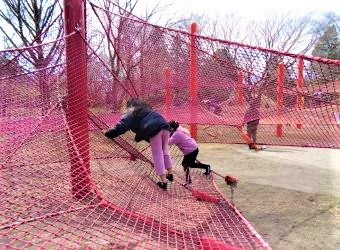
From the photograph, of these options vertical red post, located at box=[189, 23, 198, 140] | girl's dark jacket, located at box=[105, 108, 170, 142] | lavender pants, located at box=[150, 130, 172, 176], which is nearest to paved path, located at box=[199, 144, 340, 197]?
vertical red post, located at box=[189, 23, 198, 140]

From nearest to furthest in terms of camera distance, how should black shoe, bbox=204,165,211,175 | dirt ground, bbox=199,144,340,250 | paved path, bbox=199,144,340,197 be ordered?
dirt ground, bbox=199,144,340,250 < paved path, bbox=199,144,340,197 < black shoe, bbox=204,165,211,175

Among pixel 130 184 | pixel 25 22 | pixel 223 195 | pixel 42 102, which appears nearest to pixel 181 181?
pixel 223 195

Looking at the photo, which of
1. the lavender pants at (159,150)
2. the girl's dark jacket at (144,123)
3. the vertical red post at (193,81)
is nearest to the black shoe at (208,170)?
the vertical red post at (193,81)

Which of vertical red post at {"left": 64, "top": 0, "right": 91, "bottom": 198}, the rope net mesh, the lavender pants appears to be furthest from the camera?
the lavender pants

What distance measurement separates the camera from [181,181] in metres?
5.00

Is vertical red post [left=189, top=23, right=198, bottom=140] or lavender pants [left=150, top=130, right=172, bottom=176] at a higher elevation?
vertical red post [left=189, top=23, right=198, bottom=140]

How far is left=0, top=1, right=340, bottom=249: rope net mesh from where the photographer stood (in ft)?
10.6

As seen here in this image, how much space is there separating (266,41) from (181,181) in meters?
13.2

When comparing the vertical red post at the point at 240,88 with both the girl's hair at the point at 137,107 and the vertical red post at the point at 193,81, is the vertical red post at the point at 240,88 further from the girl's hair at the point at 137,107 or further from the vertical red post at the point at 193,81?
the girl's hair at the point at 137,107

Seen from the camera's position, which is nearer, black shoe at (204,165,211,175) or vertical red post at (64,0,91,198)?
vertical red post at (64,0,91,198)

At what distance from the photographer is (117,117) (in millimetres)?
5234

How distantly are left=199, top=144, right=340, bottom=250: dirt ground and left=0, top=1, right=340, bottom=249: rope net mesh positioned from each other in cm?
29

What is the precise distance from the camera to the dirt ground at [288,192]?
11.4ft

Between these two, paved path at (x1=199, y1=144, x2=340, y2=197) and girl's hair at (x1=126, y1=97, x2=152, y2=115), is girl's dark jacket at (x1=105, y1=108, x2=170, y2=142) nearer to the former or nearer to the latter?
girl's hair at (x1=126, y1=97, x2=152, y2=115)
